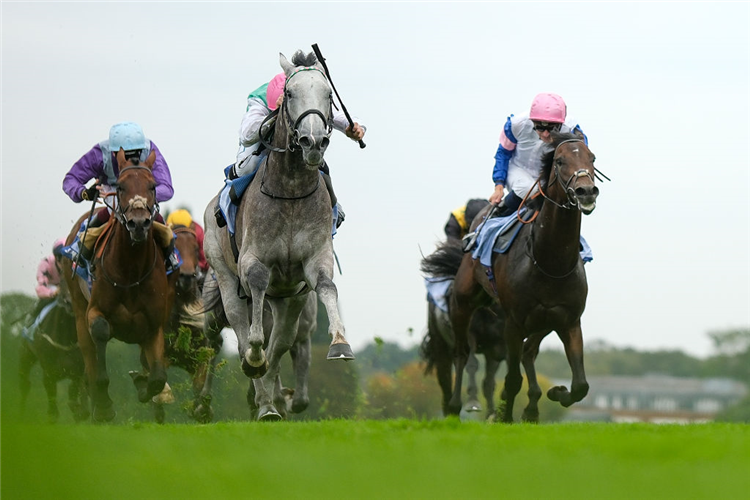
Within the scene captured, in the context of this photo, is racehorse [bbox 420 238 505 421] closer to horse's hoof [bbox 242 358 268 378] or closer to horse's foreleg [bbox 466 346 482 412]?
horse's foreleg [bbox 466 346 482 412]

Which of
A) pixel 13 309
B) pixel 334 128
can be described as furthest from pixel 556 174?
pixel 13 309

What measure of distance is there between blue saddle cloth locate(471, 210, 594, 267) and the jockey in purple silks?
3.09 m

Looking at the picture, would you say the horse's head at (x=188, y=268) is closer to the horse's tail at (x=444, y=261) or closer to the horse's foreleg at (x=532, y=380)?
the horse's tail at (x=444, y=261)

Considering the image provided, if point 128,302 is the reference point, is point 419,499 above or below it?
below

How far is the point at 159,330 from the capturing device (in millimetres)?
12586

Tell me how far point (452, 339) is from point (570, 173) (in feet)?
20.9

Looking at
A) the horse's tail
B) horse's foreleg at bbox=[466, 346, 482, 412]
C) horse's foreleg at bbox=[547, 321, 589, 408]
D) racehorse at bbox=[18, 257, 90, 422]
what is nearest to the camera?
horse's foreleg at bbox=[547, 321, 589, 408]

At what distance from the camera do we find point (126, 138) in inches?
495

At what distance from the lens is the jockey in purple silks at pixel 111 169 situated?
12.5 m

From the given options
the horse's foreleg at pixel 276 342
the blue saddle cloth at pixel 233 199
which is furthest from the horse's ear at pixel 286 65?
the horse's foreleg at pixel 276 342

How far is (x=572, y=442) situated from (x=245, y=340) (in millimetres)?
4472

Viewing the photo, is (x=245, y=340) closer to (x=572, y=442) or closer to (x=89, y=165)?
(x=89, y=165)

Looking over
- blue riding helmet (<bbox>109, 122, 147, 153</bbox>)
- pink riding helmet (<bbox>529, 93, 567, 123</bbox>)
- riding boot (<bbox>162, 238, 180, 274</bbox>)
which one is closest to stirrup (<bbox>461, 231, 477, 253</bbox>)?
pink riding helmet (<bbox>529, 93, 567, 123</bbox>)

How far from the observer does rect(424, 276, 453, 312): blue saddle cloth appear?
16.4 m
